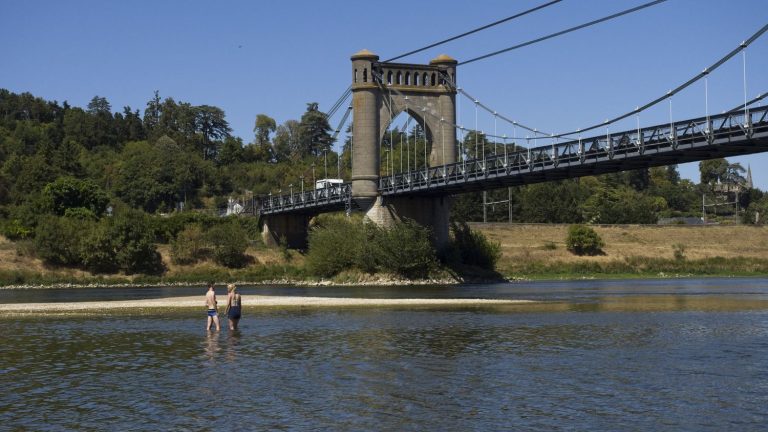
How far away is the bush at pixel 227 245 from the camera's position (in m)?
99.8

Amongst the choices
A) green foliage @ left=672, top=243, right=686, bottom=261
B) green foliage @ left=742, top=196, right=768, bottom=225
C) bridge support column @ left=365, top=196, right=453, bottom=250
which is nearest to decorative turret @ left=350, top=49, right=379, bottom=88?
bridge support column @ left=365, top=196, right=453, bottom=250

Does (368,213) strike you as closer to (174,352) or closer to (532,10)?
(532,10)

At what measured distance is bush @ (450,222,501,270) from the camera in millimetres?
93375

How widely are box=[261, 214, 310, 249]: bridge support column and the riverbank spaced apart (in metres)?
4.72

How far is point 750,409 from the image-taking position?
21891 mm

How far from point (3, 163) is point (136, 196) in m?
20.3

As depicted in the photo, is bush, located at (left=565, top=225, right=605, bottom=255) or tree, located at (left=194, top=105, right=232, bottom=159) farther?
tree, located at (left=194, top=105, right=232, bottom=159)

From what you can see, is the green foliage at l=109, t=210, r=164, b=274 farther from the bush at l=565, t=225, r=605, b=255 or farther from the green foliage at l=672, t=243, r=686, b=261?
the green foliage at l=672, t=243, r=686, b=261

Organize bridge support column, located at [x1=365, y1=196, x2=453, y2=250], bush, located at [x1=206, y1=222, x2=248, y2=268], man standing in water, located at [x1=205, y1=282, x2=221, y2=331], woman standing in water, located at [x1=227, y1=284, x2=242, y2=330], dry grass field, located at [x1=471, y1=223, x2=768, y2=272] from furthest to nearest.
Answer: dry grass field, located at [x1=471, y1=223, x2=768, y2=272], bush, located at [x1=206, y1=222, x2=248, y2=268], bridge support column, located at [x1=365, y1=196, x2=453, y2=250], woman standing in water, located at [x1=227, y1=284, x2=242, y2=330], man standing in water, located at [x1=205, y1=282, x2=221, y2=331]

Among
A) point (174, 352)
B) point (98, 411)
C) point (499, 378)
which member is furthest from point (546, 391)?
point (174, 352)

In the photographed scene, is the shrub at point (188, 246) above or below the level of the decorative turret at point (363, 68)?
below

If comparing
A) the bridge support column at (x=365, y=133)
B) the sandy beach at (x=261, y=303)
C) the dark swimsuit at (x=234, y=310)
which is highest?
the bridge support column at (x=365, y=133)

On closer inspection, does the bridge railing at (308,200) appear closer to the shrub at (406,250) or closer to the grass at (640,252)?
the shrub at (406,250)

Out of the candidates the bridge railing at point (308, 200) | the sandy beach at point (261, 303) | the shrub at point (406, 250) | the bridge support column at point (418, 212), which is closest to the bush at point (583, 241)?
the bridge support column at point (418, 212)
